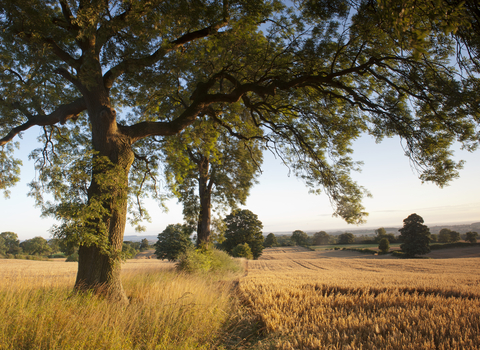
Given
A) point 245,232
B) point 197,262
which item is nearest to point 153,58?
point 197,262

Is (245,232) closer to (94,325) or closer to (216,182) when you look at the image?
(216,182)

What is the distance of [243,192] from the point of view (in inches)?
668

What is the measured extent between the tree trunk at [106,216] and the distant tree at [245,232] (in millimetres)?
44519

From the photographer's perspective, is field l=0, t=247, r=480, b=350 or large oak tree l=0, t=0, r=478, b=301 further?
large oak tree l=0, t=0, r=478, b=301

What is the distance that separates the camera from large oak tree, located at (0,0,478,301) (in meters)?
5.36

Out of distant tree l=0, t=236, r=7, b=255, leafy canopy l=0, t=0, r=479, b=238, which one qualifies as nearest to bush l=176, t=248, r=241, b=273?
leafy canopy l=0, t=0, r=479, b=238

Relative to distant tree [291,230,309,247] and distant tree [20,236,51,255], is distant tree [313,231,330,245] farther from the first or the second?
distant tree [20,236,51,255]

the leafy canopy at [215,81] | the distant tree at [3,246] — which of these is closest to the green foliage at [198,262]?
the leafy canopy at [215,81]

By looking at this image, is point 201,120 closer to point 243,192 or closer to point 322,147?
point 322,147

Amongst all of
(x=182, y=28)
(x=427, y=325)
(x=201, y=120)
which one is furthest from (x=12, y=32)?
(x=427, y=325)

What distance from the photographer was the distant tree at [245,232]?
50000 mm

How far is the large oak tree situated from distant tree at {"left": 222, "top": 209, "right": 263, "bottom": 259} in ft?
140

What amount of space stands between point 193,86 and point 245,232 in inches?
1744

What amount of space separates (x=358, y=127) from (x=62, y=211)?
8.72 m
